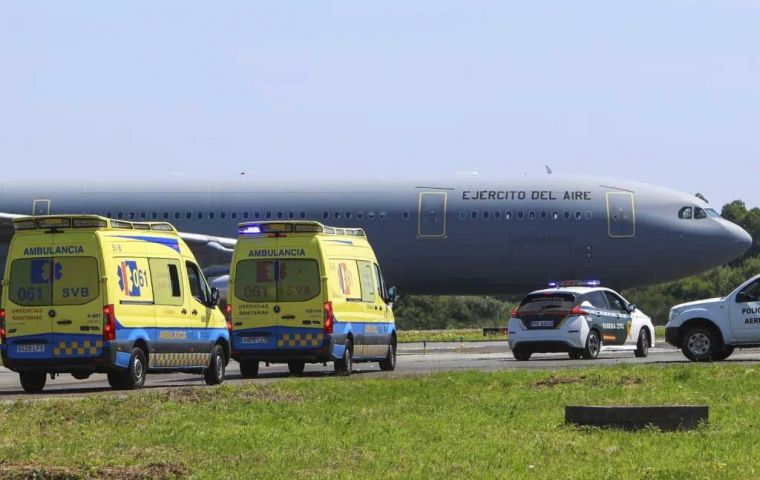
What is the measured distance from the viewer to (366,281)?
1101 inches

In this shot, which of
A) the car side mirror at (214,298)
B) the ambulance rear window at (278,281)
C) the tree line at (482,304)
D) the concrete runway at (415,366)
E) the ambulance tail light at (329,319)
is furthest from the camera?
the tree line at (482,304)

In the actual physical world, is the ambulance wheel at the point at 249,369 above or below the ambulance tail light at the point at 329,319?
below

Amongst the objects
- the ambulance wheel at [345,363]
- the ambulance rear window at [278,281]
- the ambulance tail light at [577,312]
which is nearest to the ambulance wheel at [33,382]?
the ambulance rear window at [278,281]

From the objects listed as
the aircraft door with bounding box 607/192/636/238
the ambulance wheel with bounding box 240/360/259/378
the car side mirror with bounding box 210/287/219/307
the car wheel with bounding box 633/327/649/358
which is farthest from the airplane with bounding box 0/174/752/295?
the car side mirror with bounding box 210/287/219/307

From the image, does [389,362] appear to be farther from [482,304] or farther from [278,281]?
[482,304]

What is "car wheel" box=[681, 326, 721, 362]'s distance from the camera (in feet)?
92.8

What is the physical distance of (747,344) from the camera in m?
28.2

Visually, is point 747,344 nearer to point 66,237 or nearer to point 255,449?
point 66,237

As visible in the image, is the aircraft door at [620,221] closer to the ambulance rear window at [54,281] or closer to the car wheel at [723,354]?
the car wheel at [723,354]

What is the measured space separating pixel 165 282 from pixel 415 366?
23.9ft

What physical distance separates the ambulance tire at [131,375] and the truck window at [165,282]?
0.99 m

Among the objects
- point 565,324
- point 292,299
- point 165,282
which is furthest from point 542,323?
point 165,282

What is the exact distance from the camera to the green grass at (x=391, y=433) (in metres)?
12.1

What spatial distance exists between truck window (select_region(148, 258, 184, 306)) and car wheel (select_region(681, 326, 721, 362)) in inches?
381
